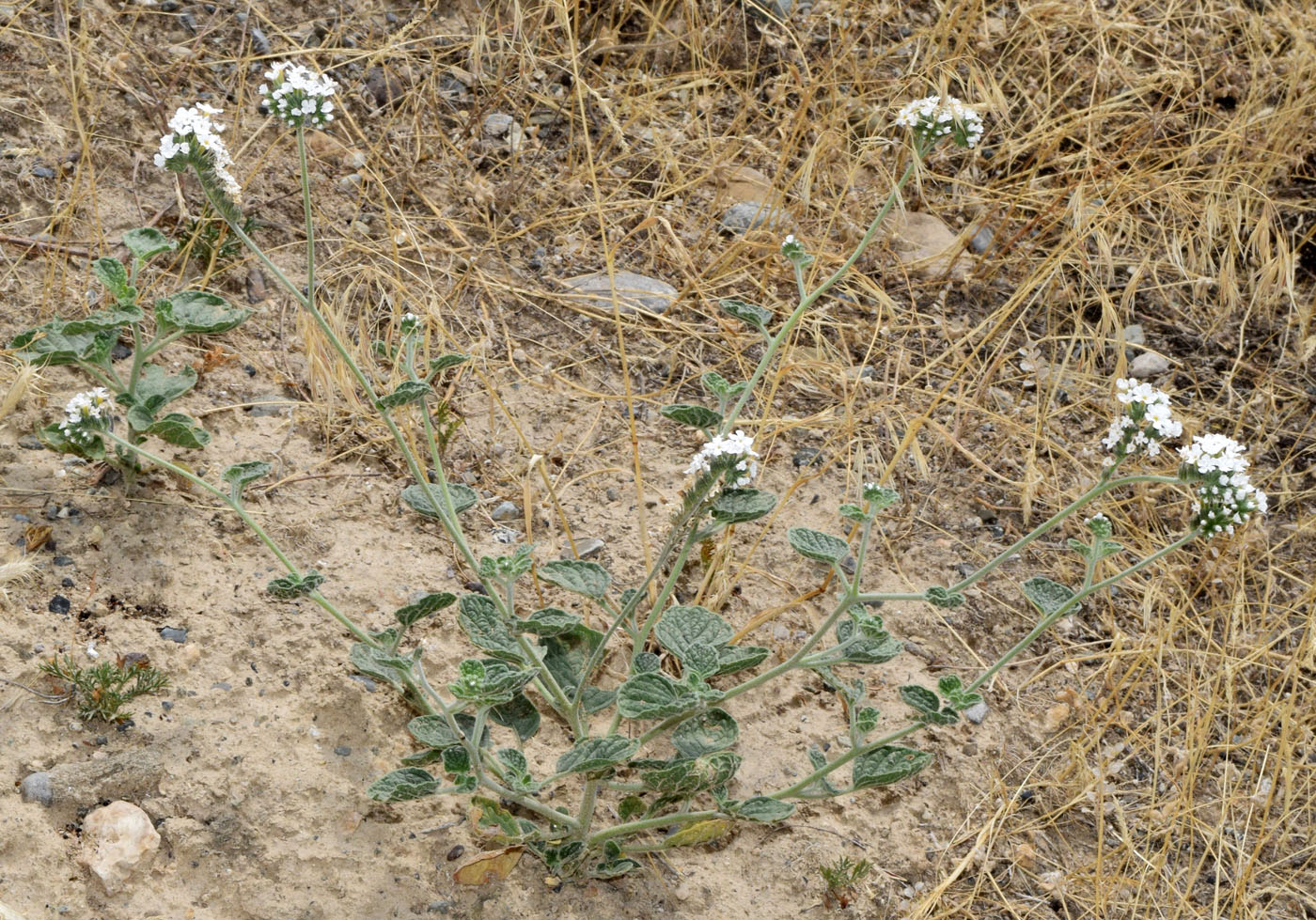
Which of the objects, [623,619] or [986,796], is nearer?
[623,619]

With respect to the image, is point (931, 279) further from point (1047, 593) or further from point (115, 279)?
point (115, 279)

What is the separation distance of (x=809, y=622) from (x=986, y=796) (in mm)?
584

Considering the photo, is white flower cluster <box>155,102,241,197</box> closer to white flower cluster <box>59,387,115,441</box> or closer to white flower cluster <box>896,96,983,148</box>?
white flower cluster <box>59,387,115,441</box>

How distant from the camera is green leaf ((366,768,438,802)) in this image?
211cm

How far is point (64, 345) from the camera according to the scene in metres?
2.63

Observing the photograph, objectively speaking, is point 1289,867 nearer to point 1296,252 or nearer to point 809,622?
point 809,622

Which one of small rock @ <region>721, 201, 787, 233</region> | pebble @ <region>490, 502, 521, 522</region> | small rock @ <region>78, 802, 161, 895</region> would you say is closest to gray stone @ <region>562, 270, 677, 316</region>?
small rock @ <region>721, 201, 787, 233</region>

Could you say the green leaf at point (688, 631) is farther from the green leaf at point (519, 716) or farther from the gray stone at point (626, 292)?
the gray stone at point (626, 292)

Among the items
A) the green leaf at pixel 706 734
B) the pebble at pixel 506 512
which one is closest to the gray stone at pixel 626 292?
the pebble at pixel 506 512

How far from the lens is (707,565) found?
9.70 ft

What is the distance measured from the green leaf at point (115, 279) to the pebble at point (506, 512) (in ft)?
3.19

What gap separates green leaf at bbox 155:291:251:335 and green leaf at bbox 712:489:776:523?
1247 mm

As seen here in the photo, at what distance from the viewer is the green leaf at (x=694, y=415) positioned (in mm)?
2139

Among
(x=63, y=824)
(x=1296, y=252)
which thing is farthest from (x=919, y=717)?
(x=1296, y=252)
